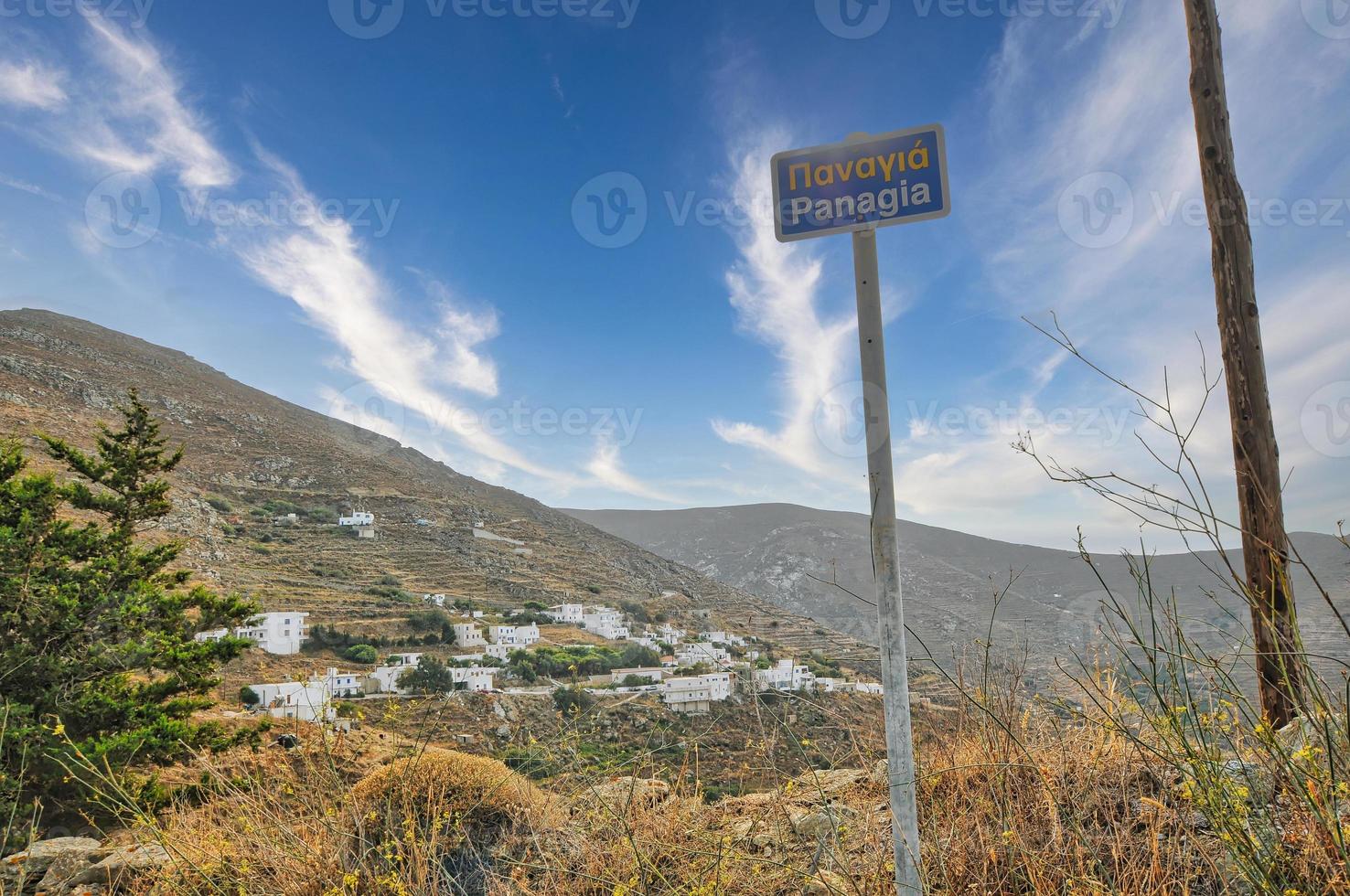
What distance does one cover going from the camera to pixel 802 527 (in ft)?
270

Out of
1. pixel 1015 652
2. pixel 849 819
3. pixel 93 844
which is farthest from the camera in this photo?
pixel 93 844

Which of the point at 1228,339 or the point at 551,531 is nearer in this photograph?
the point at 1228,339

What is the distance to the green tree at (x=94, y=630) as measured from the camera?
9.97 m

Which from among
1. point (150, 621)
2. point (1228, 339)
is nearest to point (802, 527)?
point (150, 621)

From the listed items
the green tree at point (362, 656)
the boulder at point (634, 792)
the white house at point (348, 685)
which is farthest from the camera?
the green tree at point (362, 656)

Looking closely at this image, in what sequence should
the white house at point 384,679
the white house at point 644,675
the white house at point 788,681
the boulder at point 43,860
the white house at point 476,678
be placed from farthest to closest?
the white house at point 644,675 → the white house at point 476,678 → the white house at point 384,679 → the boulder at point 43,860 → the white house at point 788,681

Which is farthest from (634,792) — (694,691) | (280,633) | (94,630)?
(280,633)

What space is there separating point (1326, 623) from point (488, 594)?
47313 millimetres

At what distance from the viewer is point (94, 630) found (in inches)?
427

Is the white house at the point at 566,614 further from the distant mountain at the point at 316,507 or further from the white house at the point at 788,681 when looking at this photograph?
the white house at the point at 788,681

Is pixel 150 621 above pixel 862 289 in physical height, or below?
below

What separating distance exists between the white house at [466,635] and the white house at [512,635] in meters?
0.73

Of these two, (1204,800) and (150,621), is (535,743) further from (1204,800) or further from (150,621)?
(150,621)

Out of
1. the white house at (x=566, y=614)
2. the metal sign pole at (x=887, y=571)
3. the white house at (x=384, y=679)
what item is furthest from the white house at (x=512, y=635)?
the metal sign pole at (x=887, y=571)
